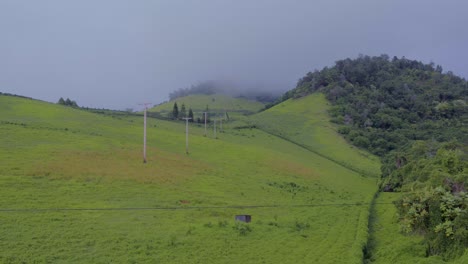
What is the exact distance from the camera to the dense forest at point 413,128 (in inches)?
1193

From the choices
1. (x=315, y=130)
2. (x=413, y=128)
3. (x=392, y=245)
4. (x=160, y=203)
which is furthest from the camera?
(x=413, y=128)

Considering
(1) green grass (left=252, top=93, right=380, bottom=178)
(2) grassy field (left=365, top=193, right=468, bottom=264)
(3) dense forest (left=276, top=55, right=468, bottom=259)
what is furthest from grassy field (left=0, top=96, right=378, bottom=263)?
(1) green grass (left=252, top=93, right=380, bottom=178)

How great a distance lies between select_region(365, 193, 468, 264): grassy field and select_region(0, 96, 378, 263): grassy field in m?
1.37

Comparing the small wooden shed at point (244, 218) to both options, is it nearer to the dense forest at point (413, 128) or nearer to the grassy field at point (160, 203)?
the grassy field at point (160, 203)

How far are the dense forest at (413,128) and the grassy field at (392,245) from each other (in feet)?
3.26

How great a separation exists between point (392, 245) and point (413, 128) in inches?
3811

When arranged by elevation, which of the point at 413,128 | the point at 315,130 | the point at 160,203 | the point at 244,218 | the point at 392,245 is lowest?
the point at 392,245

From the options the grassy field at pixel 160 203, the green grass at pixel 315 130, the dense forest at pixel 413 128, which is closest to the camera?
the grassy field at pixel 160 203

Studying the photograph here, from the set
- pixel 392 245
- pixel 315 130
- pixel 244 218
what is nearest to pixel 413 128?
pixel 315 130

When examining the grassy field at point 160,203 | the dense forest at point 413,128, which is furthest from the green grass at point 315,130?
the grassy field at point 160,203

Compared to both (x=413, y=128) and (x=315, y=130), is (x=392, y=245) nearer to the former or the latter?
(x=315, y=130)

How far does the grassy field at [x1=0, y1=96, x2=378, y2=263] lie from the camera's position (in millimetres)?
27906

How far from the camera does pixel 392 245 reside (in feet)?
111

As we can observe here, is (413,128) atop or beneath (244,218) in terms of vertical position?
atop
